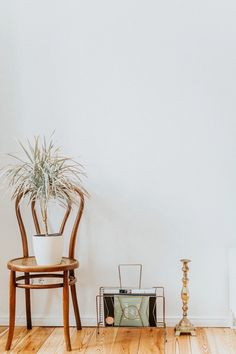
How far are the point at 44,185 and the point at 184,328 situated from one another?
1241mm

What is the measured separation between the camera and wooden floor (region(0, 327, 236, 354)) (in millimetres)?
2953

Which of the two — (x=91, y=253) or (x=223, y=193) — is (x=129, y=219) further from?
(x=223, y=193)

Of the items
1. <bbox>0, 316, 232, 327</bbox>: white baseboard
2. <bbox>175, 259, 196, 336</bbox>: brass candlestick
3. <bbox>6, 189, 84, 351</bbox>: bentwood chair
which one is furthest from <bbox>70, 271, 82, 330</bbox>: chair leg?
<bbox>175, 259, 196, 336</bbox>: brass candlestick

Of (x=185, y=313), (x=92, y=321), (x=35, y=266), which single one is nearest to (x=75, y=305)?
(x=92, y=321)

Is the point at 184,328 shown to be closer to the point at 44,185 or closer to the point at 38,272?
the point at 38,272

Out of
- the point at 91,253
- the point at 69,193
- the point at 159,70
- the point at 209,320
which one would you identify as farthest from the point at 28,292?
the point at 159,70

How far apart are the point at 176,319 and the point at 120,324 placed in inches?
16.8

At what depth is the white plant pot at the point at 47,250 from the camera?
9.75 ft

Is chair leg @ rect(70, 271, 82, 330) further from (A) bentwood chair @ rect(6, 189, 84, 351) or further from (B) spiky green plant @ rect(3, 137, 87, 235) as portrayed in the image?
(B) spiky green plant @ rect(3, 137, 87, 235)

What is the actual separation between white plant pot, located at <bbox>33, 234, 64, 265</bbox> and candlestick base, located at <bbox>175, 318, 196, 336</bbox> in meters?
0.87

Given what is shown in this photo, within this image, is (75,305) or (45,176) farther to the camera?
(75,305)

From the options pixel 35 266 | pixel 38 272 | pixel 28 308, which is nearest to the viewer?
pixel 35 266

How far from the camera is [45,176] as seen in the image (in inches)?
119

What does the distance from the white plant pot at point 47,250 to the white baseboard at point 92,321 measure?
621 millimetres
